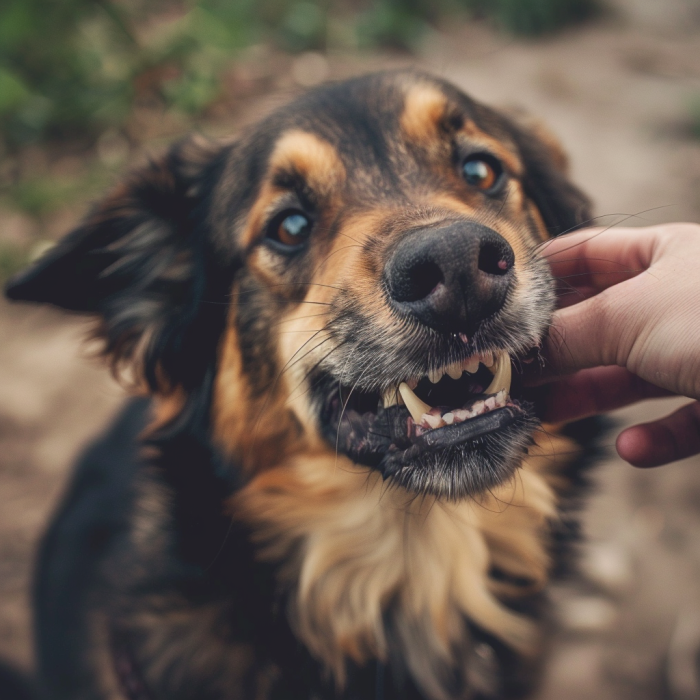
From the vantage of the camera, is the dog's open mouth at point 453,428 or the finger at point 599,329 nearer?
the finger at point 599,329

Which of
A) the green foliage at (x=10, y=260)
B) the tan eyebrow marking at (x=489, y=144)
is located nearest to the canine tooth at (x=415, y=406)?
the tan eyebrow marking at (x=489, y=144)

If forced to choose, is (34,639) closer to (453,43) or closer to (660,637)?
(660,637)

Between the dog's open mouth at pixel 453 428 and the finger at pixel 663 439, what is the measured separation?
365 mm

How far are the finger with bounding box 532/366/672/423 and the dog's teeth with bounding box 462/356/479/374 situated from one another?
0.37m

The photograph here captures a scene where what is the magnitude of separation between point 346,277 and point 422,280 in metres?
0.34

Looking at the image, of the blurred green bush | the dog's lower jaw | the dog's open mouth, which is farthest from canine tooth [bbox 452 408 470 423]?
the blurred green bush

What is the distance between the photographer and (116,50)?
6.51 m

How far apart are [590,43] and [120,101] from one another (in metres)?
5.13

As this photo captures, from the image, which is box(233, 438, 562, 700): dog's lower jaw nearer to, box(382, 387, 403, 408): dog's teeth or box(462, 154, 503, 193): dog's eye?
Answer: box(382, 387, 403, 408): dog's teeth

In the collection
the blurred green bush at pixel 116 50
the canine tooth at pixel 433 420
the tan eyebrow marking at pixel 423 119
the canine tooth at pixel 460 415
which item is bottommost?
the canine tooth at pixel 433 420

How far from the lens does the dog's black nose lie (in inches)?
57.9

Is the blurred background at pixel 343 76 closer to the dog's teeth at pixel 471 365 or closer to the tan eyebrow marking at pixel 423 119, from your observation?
the tan eyebrow marking at pixel 423 119

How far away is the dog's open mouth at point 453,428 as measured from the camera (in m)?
1.67

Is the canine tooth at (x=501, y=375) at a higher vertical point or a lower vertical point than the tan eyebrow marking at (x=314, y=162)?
lower
